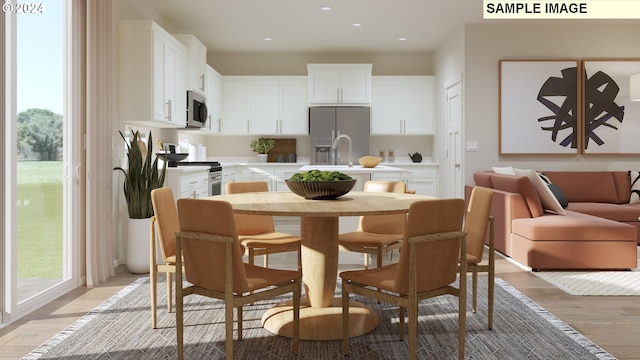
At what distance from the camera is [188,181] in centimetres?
537

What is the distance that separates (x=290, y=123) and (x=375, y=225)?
16.0 ft

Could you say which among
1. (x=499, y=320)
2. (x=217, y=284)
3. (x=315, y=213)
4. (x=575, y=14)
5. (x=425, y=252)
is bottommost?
(x=499, y=320)

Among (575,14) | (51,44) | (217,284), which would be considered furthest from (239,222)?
(575,14)

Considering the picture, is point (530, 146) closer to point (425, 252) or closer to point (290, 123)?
point (290, 123)

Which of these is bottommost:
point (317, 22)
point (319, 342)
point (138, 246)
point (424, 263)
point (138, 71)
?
point (319, 342)

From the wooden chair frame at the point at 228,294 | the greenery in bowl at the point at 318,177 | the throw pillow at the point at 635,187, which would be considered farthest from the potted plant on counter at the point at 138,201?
the throw pillow at the point at 635,187

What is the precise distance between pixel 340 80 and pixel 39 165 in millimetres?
5263

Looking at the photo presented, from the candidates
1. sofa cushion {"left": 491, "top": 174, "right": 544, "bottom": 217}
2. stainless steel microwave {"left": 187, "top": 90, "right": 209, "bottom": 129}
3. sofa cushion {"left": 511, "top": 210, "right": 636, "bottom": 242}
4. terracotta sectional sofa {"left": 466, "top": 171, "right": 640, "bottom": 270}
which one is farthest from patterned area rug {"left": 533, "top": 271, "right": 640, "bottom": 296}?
stainless steel microwave {"left": 187, "top": 90, "right": 209, "bottom": 129}

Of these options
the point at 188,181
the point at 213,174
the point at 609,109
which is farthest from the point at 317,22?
the point at 609,109

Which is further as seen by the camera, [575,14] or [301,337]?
[575,14]

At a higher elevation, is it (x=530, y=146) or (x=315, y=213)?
(x=530, y=146)

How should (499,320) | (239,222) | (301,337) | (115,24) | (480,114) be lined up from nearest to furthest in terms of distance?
(301,337) < (499,320) < (239,222) < (115,24) < (480,114)

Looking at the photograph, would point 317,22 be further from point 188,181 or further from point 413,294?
point 413,294

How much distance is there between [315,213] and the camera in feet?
7.96
